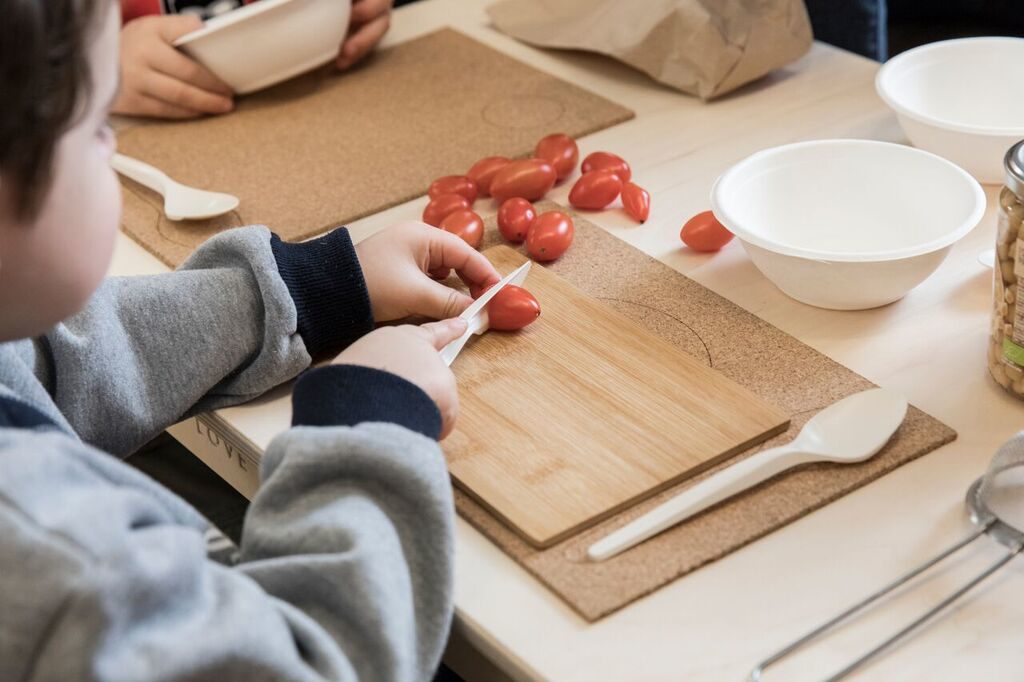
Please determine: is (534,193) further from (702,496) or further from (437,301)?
(702,496)

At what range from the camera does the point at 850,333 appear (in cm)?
90

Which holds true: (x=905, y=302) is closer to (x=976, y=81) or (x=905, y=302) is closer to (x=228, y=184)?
(x=976, y=81)

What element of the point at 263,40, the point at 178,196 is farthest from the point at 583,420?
the point at 263,40

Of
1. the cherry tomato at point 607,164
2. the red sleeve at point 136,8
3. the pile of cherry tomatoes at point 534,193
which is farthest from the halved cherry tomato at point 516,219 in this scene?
the red sleeve at point 136,8

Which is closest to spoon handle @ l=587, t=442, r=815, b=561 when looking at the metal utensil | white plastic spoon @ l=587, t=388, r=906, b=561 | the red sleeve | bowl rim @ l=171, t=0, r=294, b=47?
white plastic spoon @ l=587, t=388, r=906, b=561

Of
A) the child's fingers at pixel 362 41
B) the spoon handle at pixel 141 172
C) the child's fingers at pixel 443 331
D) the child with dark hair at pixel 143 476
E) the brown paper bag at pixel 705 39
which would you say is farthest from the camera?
the child's fingers at pixel 362 41

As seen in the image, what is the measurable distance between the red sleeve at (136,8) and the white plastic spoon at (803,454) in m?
1.02

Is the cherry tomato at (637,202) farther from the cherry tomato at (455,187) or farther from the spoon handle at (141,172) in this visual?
the spoon handle at (141,172)

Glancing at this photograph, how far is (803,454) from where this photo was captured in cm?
75

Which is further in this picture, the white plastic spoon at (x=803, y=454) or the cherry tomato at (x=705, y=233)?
the cherry tomato at (x=705, y=233)

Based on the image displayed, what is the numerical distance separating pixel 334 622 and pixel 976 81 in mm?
839

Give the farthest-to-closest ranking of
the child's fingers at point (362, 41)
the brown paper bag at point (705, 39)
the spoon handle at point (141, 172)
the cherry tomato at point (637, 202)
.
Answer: the child's fingers at point (362, 41), the brown paper bag at point (705, 39), the spoon handle at point (141, 172), the cherry tomato at point (637, 202)

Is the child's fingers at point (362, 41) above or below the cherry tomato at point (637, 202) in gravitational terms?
above

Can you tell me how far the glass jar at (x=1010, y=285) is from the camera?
0.75 m
